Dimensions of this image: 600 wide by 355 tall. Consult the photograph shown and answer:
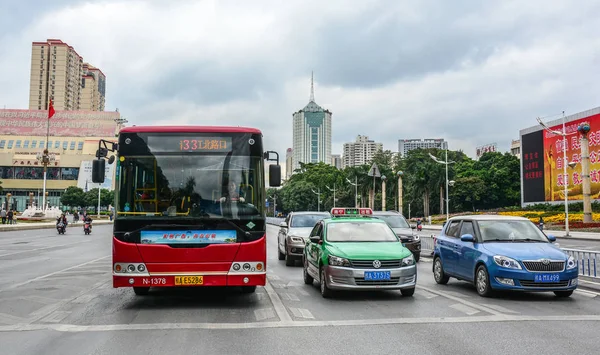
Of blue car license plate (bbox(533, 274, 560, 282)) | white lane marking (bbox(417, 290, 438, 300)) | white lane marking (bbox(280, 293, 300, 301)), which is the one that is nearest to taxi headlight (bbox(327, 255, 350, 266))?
white lane marking (bbox(280, 293, 300, 301))

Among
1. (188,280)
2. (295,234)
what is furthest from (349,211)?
(188,280)

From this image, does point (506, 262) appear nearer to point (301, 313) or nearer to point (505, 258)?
point (505, 258)

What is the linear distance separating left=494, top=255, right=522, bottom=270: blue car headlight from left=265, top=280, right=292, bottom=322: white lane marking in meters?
4.06

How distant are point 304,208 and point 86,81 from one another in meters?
99.3

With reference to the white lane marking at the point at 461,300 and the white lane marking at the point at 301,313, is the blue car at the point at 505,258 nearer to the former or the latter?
the white lane marking at the point at 461,300

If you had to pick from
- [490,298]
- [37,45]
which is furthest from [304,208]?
[490,298]

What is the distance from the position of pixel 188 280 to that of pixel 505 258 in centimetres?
573

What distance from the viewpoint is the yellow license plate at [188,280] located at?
Result: 29.9ft

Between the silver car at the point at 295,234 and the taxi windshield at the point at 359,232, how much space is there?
5365mm

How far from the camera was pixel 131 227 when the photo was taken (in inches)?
363

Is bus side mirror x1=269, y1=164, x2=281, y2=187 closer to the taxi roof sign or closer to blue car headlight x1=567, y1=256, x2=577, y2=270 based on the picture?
the taxi roof sign

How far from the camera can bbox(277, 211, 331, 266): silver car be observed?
17547 mm

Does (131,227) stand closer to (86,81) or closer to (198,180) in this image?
(198,180)

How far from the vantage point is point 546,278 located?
1002 centimetres
